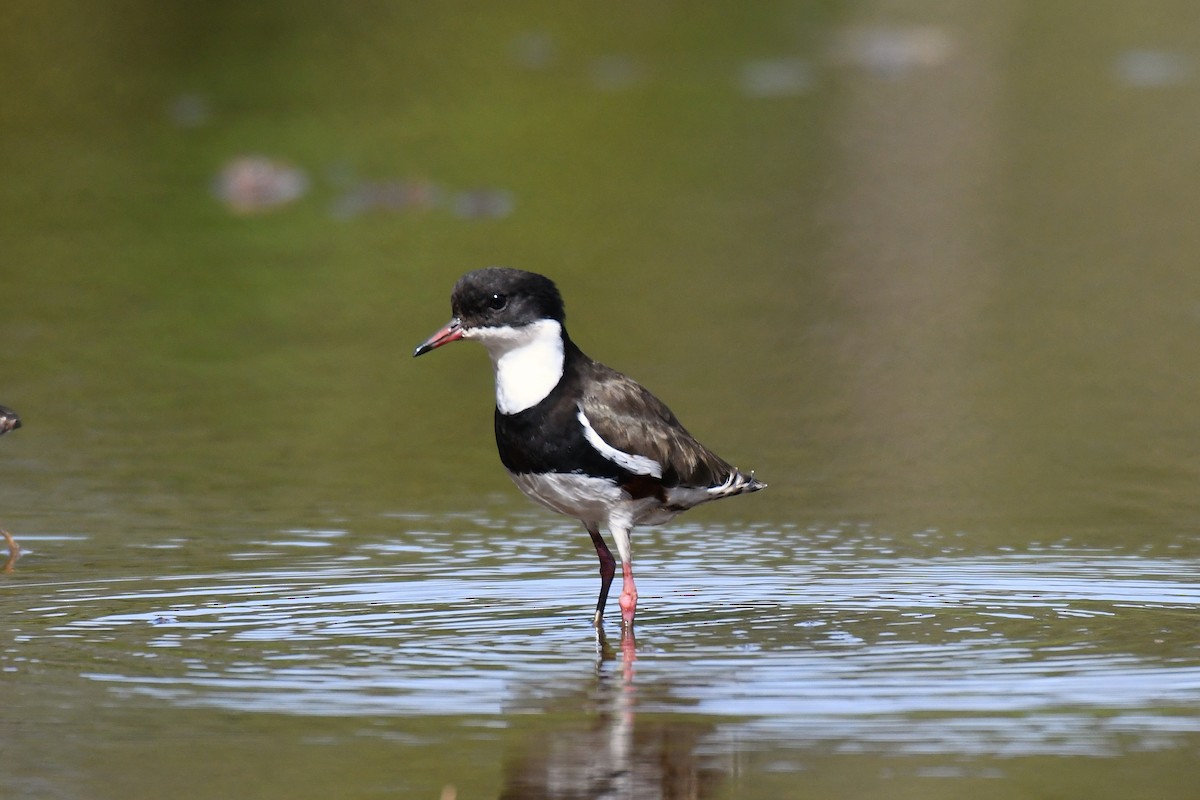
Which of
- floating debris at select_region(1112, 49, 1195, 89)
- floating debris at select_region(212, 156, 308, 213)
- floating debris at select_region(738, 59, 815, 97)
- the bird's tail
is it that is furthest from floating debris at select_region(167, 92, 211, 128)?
the bird's tail

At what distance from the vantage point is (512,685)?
26.6 ft

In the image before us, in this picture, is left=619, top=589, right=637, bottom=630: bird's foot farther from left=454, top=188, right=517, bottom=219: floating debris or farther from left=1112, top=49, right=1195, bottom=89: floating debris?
left=1112, top=49, right=1195, bottom=89: floating debris

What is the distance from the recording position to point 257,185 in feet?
78.7

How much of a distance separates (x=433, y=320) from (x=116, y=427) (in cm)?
383

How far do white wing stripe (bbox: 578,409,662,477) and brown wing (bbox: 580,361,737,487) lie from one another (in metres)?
0.02

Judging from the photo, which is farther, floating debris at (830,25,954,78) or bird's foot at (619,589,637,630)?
floating debris at (830,25,954,78)

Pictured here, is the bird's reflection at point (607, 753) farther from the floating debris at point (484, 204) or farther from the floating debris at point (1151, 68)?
the floating debris at point (1151, 68)

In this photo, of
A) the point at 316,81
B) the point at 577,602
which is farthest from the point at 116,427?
the point at 316,81

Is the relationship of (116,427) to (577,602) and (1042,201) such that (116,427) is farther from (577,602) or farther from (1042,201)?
(1042,201)

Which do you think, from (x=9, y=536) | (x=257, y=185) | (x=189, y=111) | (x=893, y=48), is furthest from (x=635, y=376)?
(x=893, y=48)

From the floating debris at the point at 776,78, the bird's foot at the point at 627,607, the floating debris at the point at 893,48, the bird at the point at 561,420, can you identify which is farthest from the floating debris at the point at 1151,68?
the bird's foot at the point at 627,607

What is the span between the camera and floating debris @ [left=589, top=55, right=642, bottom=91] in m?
33.3

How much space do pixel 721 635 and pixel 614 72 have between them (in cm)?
2681

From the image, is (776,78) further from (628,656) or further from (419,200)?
(628,656)
